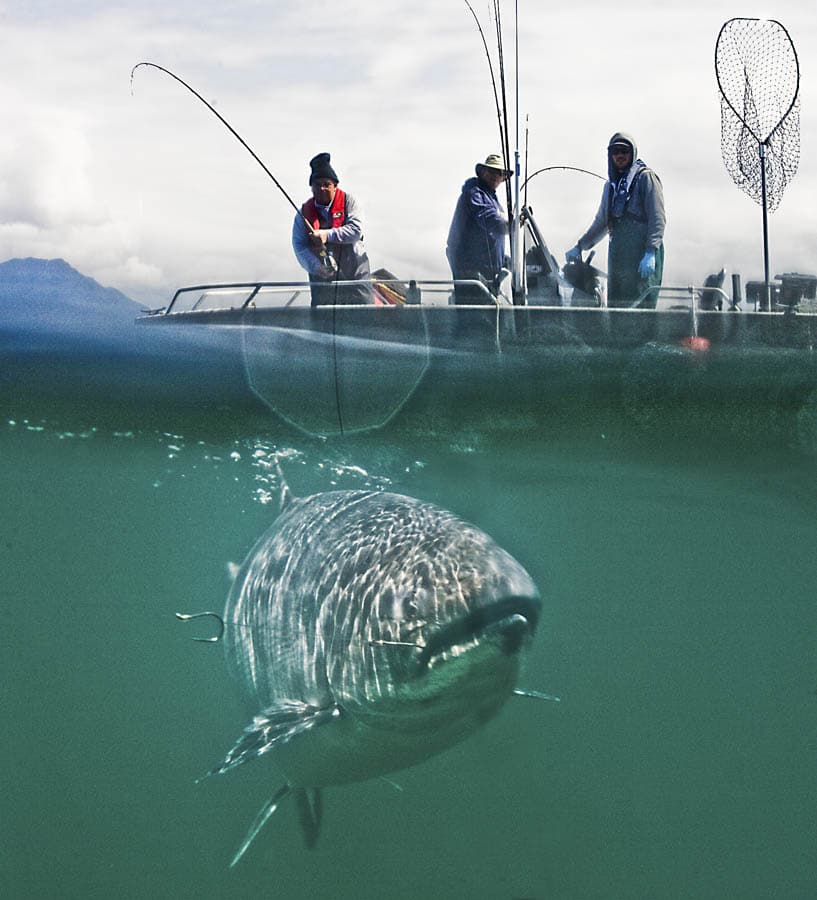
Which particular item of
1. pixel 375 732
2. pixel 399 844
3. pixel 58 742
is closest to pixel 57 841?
pixel 58 742

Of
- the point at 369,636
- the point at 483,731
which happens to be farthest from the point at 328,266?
the point at 483,731

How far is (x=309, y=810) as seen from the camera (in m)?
5.69

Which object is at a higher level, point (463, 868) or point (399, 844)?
point (463, 868)

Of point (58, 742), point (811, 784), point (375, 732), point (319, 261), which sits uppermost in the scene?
point (319, 261)

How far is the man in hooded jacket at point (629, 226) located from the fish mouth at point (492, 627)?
11.6ft

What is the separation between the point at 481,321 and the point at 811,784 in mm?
16040

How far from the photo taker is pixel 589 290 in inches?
285

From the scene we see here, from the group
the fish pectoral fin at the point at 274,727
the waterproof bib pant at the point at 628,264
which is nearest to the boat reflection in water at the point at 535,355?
the waterproof bib pant at the point at 628,264

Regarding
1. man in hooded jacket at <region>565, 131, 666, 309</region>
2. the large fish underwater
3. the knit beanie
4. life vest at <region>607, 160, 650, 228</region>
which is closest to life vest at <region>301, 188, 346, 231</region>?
the knit beanie

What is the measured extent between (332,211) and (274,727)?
357cm

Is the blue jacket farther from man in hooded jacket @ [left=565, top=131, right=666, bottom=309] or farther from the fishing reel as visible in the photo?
the fishing reel

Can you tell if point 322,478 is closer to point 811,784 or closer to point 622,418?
point 622,418

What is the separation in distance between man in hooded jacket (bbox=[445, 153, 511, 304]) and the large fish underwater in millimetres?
2210

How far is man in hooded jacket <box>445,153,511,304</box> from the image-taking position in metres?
6.79
